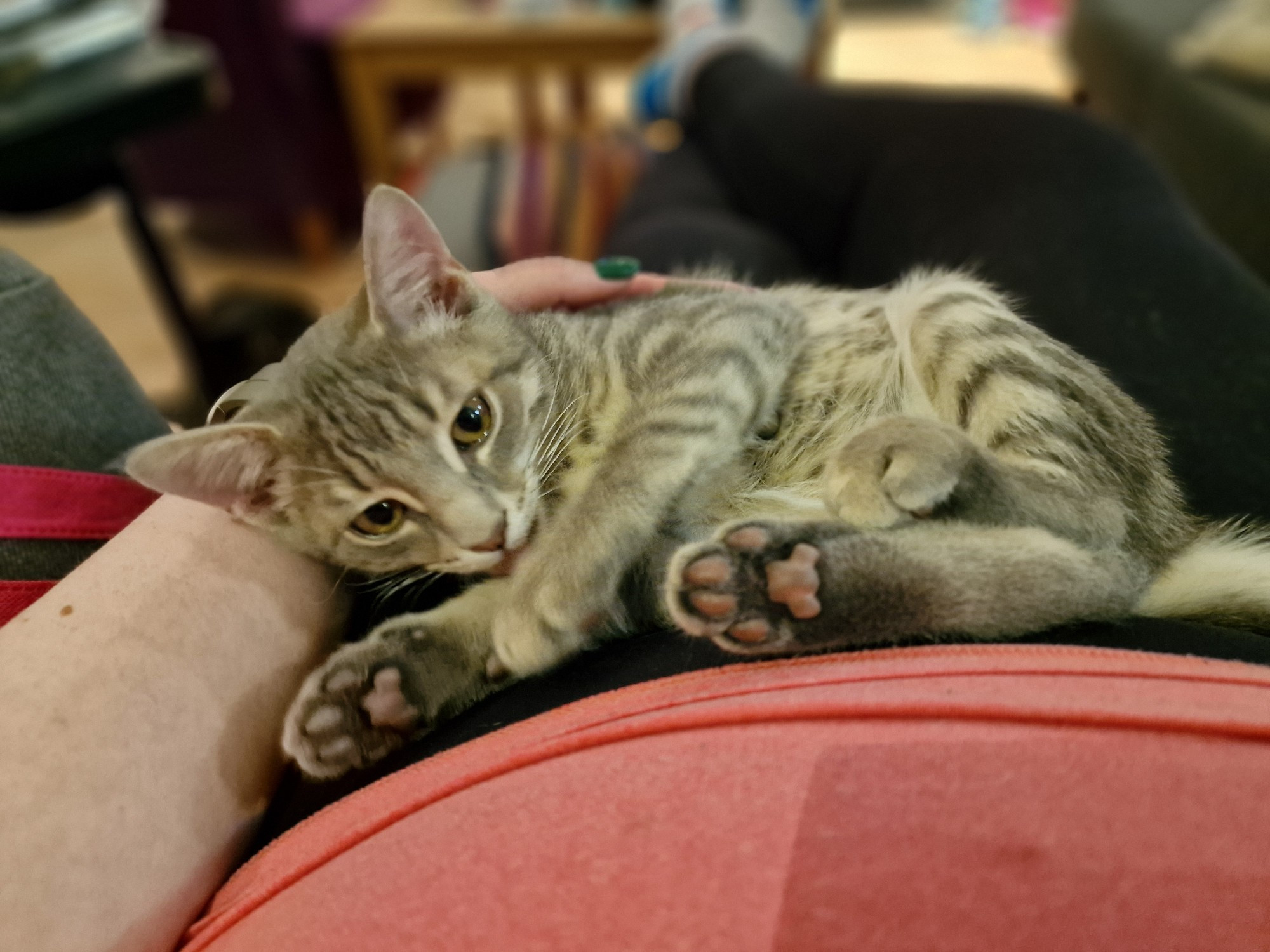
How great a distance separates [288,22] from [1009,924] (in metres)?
3.67

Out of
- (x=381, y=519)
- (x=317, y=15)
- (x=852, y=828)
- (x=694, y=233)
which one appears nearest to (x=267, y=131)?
(x=317, y=15)

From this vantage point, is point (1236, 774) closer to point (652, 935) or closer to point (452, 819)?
point (652, 935)

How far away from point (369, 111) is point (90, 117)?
1.73 metres

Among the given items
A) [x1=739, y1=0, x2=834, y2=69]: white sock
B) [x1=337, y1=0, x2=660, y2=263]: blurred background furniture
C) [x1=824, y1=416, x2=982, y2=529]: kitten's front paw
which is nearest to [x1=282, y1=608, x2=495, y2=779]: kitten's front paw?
[x1=824, y1=416, x2=982, y2=529]: kitten's front paw

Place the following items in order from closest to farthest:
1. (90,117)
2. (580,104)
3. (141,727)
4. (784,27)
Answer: (141,727) < (90,117) < (784,27) < (580,104)

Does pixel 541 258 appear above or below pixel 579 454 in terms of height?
above

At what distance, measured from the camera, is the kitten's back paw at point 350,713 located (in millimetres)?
730

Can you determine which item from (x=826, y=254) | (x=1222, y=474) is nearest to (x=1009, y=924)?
(x=1222, y=474)

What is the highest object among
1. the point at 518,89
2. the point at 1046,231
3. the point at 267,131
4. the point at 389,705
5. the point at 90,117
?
the point at 1046,231

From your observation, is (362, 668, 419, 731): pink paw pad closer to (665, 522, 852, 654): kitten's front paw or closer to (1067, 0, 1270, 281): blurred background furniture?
(665, 522, 852, 654): kitten's front paw

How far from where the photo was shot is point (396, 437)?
846 millimetres

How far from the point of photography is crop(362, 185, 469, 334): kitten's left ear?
0.77 metres

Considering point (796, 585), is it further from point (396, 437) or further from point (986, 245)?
point (986, 245)

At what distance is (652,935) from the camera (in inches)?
18.2
